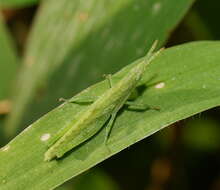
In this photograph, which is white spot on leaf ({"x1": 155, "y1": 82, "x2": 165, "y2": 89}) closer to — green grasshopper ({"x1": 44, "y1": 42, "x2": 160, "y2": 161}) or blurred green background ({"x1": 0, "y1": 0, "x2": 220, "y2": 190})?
green grasshopper ({"x1": 44, "y1": 42, "x2": 160, "y2": 161})

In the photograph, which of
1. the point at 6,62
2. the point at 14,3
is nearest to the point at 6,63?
the point at 6,62

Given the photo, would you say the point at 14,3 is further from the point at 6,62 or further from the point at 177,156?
the point at 177,156

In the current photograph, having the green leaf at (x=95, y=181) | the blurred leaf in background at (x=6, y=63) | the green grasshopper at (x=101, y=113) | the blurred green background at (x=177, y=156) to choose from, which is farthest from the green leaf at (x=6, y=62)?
the green grasshopper at (x=101, y=113)

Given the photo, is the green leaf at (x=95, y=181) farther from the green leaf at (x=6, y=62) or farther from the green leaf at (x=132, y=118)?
the green leaf at (x=132, y=118)

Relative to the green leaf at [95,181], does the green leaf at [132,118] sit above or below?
above

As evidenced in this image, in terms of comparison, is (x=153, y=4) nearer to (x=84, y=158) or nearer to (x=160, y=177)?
(x=84, y=158)

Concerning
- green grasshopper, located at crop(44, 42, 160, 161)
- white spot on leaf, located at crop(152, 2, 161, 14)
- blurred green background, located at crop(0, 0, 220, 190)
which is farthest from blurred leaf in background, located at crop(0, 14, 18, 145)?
green grasshopper, located at crop(44, 42, 160, 161)
